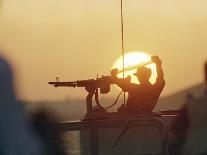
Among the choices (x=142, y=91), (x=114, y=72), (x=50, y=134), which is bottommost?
(x=50, y=134)

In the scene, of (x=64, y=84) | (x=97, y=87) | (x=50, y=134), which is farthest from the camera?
(x=64, y=84)

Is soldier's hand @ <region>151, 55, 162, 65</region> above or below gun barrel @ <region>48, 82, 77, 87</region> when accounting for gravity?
above

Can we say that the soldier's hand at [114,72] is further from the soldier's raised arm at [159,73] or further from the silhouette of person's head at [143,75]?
Answer: the soldier's raised arm at [159,73]

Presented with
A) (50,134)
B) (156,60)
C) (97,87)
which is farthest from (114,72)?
(50,134)

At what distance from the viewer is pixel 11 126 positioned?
9.77 feet

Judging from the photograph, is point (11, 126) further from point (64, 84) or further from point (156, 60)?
point (156, 60)

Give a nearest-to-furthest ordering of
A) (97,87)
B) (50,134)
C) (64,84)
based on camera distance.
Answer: (50,134) < (97,87) < (64,84)

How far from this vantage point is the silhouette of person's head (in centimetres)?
294

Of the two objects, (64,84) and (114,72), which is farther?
(64,84)

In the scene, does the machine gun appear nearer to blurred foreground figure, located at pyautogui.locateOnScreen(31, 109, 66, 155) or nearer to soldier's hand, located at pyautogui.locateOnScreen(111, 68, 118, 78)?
soldier's hand, located at pyautogui.locateOnScreen(111, 68, 118, 78)

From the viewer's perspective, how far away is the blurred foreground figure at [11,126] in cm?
286

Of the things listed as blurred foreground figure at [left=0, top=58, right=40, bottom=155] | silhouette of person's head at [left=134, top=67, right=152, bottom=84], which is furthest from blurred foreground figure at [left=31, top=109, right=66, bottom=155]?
silhouette of person's head at [left=134, top=67, right=152, bottom=84]

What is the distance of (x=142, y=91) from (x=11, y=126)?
77cm

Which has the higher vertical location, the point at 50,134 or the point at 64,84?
the point at 64,84
